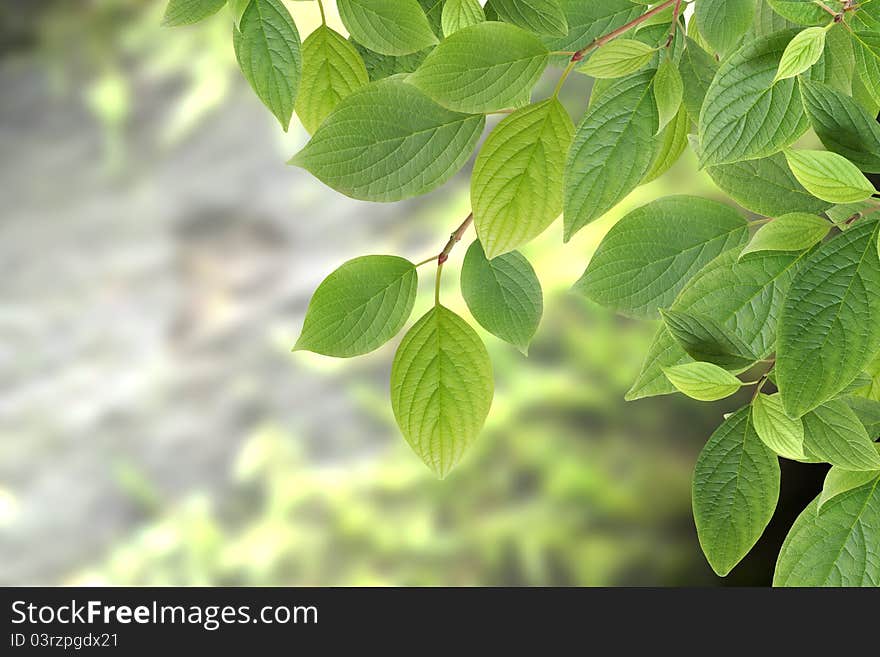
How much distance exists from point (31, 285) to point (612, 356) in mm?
796

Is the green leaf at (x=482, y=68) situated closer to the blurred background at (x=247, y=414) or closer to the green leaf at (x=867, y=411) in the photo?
the green leaf at (x=867, y=411)

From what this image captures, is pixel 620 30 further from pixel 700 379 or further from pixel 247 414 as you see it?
pixel 247 414

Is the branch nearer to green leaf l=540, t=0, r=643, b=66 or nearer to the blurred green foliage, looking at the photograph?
green leaf l=540, t=0, r=643, b=66

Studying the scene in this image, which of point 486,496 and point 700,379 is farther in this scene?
point 486,496

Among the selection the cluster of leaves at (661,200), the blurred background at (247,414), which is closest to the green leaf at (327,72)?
the cluster of leaves at (661,200)

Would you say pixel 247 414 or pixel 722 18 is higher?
pixel 247 414

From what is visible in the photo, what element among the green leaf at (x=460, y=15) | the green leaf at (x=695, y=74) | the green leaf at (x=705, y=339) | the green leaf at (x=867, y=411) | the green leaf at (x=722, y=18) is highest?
the green leaf at (x=460, y=15)

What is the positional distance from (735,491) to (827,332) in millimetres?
25

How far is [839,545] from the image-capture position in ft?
0.34

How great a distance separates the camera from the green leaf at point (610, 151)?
97 millimetres

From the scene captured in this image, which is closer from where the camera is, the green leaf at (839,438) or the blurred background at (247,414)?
the green leaf at (839,438)

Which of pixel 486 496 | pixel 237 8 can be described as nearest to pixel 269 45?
pixel 237 8

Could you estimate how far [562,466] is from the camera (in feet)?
3.71
